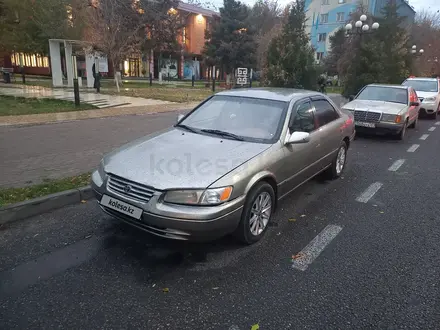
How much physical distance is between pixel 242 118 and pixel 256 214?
1.36 metres

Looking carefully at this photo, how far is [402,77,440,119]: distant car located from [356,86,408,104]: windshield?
5138 millimetres

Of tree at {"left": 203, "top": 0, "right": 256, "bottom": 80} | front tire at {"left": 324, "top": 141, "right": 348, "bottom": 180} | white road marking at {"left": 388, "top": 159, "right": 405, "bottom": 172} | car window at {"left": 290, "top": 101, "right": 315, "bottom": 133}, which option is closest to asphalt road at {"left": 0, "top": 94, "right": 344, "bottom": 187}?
car window at {"left": 290, "top": 101, "right": 315, "bottom": 133}

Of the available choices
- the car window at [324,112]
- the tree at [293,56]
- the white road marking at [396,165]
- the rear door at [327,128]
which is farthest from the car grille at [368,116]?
the tree at [293,56]

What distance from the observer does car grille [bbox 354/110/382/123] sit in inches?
371

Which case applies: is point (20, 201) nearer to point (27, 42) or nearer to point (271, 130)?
point (271, 130)

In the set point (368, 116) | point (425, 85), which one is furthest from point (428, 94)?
point (368, 116)

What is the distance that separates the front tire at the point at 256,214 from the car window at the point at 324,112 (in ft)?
6.08

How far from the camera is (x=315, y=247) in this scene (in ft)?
12.1

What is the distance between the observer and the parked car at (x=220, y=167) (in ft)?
10.2

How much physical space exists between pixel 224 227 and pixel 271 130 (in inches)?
58.6

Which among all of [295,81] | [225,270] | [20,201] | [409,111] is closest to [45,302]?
[225,270]

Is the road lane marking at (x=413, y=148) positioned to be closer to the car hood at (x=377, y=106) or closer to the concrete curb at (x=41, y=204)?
the car hood at (x=377, y=106)

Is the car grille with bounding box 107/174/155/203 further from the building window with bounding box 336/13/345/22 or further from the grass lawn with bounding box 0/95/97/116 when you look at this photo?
the building window with bounding box 336/13/345/22

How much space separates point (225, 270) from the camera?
3.22 meters
